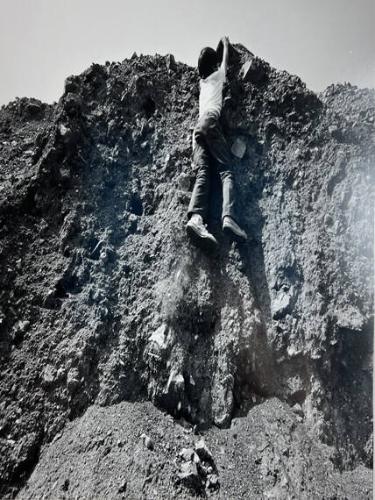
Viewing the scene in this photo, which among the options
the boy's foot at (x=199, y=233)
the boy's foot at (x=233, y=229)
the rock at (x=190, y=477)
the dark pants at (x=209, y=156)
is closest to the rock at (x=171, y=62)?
the dark pants at (x=209, y=156)

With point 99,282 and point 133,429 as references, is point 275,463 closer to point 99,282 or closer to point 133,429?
point 133,429

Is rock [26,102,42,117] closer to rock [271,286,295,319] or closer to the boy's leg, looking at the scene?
the boy's leg

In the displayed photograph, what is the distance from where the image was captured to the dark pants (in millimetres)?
4902

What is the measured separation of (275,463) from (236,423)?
1.79 ft

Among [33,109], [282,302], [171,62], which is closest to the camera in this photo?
[282,302]

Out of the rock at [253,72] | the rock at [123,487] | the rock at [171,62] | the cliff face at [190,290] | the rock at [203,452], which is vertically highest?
the rock at [171,62]

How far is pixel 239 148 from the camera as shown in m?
5.44

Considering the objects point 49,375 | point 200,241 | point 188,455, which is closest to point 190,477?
point 188,455

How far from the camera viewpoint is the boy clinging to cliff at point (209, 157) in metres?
4.57

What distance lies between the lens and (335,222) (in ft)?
14.0

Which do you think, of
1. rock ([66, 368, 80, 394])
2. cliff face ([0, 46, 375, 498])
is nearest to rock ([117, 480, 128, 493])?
cliff face ([0, 46, 375, 498])

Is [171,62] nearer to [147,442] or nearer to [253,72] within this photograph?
[253,72]

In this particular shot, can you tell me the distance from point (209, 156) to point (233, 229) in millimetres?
1378

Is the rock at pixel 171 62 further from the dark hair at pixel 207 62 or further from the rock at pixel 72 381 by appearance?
the rock at pixel 72 381
